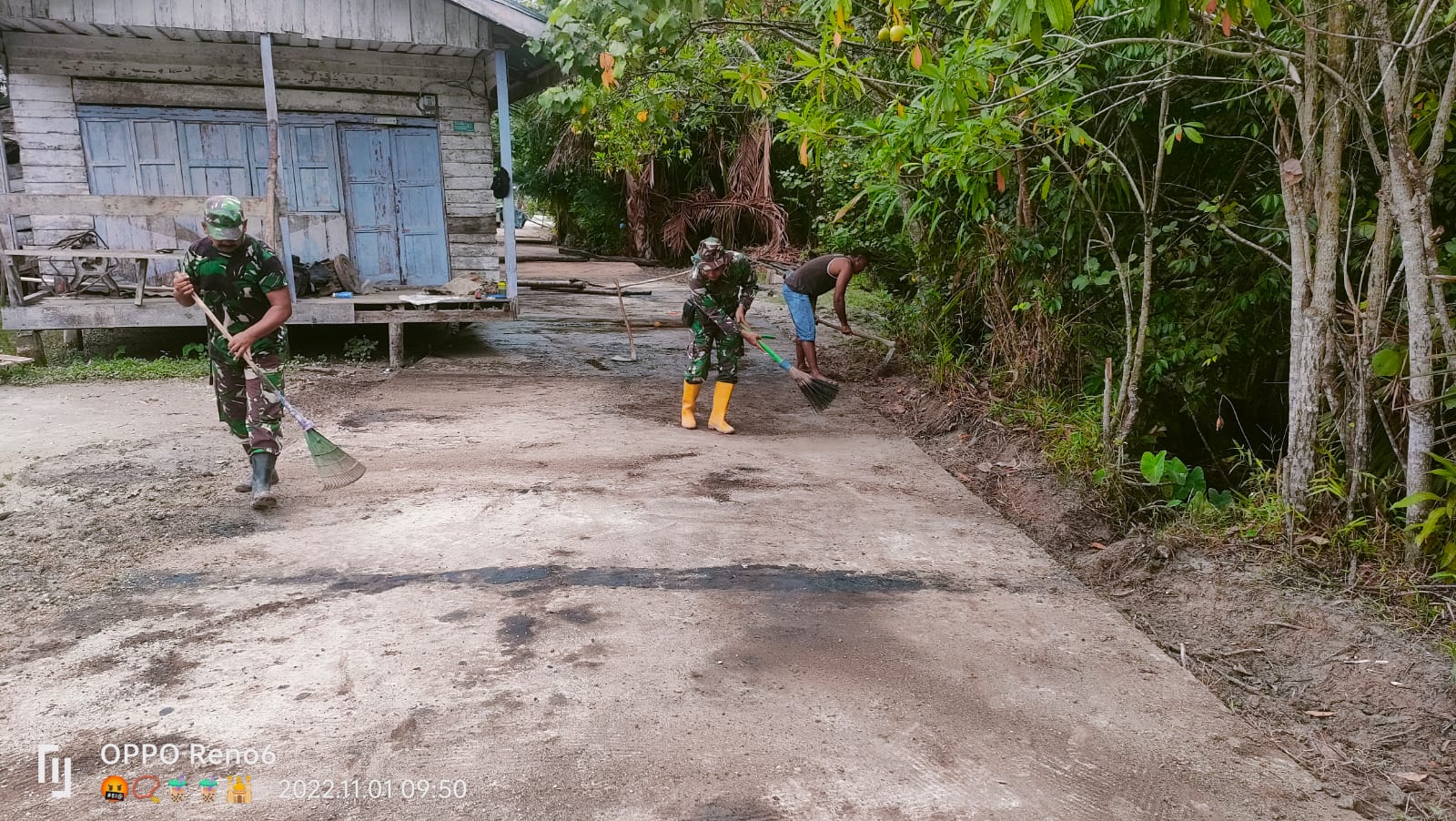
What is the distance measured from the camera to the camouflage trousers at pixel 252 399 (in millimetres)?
4832

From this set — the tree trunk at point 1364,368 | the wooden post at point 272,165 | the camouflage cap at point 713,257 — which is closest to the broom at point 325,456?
the camouflage cap at point 713,257

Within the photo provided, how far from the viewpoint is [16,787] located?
8.48 ft

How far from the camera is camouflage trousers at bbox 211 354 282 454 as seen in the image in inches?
190

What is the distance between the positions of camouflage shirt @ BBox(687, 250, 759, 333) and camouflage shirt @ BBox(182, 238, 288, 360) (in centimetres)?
275

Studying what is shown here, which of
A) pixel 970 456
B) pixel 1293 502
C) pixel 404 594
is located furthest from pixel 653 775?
pixel 970 456

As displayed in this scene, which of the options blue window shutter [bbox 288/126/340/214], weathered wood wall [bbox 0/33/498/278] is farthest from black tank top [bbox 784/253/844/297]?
blue window shutter [bbox 288/126/340/214]

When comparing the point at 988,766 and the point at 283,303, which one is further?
the point at 283,303

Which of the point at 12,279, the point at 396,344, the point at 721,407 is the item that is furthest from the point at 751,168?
the point at 12,279

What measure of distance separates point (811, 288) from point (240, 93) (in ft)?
20.6

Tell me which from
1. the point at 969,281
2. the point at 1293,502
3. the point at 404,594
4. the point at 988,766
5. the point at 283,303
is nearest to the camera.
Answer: the point at 988,766

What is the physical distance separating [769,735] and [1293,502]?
2.79 metres

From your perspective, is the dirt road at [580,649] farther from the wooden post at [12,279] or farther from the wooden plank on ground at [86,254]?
the wooden post at [12,279]

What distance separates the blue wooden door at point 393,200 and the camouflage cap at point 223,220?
18.7 feet

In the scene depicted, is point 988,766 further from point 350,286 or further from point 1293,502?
point 350,286
